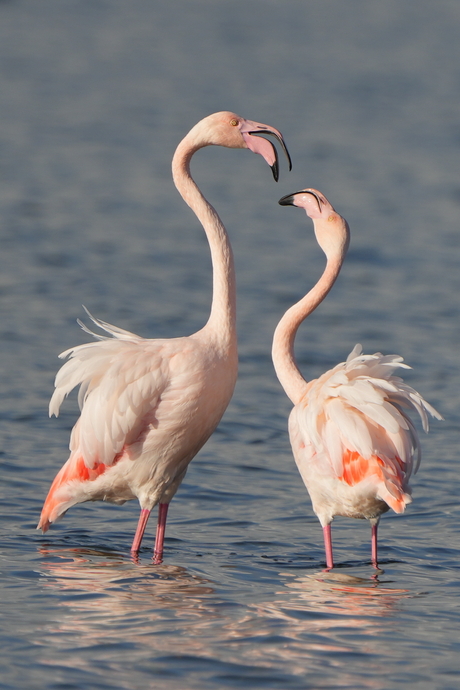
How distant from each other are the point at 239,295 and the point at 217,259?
21.0ft

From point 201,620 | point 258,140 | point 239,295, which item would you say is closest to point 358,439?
point 201,620

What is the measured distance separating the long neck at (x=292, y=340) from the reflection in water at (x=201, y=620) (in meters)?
1.12

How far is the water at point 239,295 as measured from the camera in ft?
16.6

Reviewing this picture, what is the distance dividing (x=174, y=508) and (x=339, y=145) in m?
12.3

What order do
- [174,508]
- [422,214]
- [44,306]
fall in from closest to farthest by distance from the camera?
[174,508] < [44,306] < [422,214]

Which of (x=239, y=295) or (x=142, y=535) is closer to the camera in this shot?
(x=142, y=535)

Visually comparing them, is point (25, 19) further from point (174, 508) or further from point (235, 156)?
Result: point (174, 508)

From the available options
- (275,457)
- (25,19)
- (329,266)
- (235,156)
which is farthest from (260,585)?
(25,19)

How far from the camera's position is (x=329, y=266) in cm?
683

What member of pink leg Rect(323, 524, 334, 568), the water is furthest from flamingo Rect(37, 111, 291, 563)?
pink leg Rect(323, 524, 334, 568)

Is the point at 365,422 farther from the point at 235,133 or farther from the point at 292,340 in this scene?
the point at 235,133

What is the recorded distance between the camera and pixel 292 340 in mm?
6754

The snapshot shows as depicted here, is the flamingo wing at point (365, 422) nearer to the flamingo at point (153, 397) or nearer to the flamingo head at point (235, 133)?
the flamingo at point (153, 397)

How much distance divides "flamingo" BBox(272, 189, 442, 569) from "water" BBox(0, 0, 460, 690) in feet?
1.46
